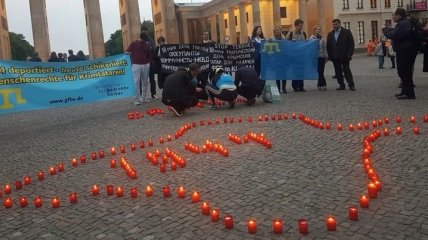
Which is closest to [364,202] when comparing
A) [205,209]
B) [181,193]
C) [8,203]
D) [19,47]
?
[205,209]

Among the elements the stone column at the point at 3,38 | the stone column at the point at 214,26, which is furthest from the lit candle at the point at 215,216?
the stone column at the point at 214,26

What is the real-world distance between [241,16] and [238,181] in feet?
233

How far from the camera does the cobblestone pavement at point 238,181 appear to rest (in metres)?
4.66

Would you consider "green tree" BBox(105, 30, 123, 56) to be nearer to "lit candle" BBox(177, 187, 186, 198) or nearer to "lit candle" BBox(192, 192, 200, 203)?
"lit candle" BBox(177, 187, 186, 198)

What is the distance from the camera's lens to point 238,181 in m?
6.18

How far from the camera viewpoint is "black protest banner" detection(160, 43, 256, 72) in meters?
15.9

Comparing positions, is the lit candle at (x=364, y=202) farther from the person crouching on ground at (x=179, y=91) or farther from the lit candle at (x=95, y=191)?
the person crouching on ground at (x=179, y=91)

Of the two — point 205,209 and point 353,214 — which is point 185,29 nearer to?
point 205,209

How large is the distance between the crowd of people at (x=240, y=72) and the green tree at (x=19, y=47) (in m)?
111

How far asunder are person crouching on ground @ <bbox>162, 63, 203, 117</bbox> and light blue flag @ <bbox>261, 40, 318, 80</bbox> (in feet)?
13.9

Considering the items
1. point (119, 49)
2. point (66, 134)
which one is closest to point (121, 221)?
point (66, 134)

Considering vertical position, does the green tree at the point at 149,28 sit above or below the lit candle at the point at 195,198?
above

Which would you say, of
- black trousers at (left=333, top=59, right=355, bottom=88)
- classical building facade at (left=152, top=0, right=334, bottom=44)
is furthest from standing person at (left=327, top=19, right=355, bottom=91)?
classical building facade at (left=152, top=0, right=334, bottom=44)

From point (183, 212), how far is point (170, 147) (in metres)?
3.68
